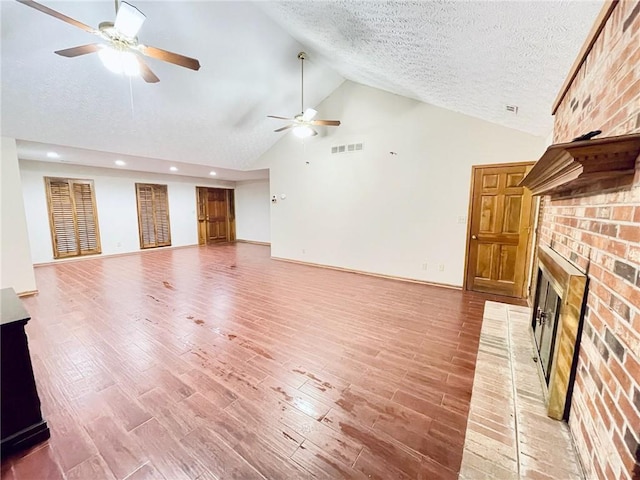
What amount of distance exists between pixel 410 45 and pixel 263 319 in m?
3.31

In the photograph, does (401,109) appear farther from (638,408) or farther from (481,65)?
(638,408)

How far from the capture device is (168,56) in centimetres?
228

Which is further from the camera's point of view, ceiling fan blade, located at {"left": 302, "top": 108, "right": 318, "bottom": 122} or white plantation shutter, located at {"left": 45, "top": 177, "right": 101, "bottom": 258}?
white plantation shutter, located at {"left": 45, "top": 177, "right": 101, "bottom": 258}

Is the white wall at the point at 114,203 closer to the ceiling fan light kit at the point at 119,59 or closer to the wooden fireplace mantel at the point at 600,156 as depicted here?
the ceiling fan light kit at the point at 119,59

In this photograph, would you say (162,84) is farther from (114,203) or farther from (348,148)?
(114,203)

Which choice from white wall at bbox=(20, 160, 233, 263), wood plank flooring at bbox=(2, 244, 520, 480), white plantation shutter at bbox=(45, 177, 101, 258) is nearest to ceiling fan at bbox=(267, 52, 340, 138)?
wood plank flooring at bbox=(2, 244, 520, 480)

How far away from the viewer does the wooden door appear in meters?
3.93

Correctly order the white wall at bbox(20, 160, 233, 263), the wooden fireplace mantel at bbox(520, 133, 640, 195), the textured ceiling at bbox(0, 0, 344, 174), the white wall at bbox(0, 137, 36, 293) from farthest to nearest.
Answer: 1. the white wall at bbox(20, 160, 233, 263)
2. the white wall at bbox(0, 137, 36, 293)
3. the textured ceiling at bbox(0, 0, 344, 174)
4. the wooden fireplace mantel at bbox(520, 133, 640, 195)

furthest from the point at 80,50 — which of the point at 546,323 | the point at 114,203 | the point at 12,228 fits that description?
the point at 114,203

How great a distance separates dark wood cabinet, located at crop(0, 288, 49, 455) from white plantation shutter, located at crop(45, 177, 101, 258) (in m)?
6.53

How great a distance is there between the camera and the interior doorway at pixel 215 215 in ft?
30.6

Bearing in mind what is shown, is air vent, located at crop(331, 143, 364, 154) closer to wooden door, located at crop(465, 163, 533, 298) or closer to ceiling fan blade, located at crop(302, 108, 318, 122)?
ceiling fan blade, located at crop(302, 108, 318, 122)

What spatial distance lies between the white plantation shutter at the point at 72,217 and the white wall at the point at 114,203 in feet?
0.38

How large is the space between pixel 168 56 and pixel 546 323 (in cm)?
378
